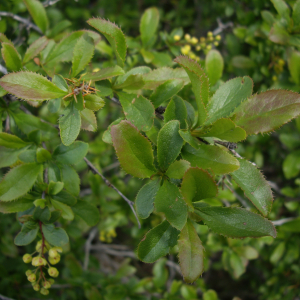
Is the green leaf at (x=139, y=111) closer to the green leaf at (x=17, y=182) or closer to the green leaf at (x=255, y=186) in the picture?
the green leaf at (x=255, y=186)

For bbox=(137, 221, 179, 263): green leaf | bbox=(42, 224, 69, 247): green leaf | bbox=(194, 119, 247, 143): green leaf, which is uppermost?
bbox=(194, 119, 247, 143): green leaf

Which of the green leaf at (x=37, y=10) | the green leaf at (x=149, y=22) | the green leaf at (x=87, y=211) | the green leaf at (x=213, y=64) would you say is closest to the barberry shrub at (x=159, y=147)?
the green leaf at (x=87, y=211)

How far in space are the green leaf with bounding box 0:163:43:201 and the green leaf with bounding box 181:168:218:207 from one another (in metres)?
0.73

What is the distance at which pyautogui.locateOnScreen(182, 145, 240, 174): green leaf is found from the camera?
0.94m

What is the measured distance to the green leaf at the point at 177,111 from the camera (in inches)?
42.5

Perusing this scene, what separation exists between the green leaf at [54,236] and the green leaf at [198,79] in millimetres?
839

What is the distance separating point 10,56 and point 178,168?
94 centimetres

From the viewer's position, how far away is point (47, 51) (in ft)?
5.01

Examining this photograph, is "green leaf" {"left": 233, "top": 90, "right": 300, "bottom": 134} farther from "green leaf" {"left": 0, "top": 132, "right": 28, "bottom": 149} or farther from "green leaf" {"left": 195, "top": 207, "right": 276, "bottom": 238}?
"green leaf" {"left": 0, "top": 132, "right": 28, "bottom": 149}

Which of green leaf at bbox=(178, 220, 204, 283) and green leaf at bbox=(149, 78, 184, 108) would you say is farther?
green leaf at bbox=(149, 78, 184, 108)

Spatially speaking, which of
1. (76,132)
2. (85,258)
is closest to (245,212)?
(76,132)

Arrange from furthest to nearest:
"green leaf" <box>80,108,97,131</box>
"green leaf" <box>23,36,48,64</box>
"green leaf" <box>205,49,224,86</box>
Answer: "green leaf" <box>205,49,224,86</box> < "green leaf" <box>23,36,48,64</box> < "green leaf" <box>80,108,97,131</box>

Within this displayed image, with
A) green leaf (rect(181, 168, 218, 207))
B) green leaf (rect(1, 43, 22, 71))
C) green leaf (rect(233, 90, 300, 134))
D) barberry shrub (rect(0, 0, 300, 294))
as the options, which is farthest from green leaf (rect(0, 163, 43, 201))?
green leaf (rect(233, 90, 300, 134))

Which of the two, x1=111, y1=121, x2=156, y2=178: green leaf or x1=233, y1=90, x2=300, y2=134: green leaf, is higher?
x1=233, y1=90, x2=300, y2=134: green leaf
